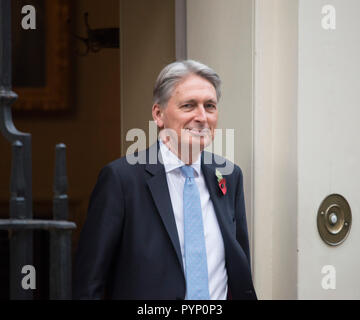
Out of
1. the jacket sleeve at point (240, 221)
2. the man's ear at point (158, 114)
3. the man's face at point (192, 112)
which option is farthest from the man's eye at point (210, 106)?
the jacket sleeve at point (240, 221)

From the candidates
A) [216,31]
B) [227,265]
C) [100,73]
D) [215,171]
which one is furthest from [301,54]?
[100,73]

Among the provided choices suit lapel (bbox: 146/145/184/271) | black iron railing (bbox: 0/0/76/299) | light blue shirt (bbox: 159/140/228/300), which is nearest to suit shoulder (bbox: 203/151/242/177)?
light blue shirt (bbox: 159/140/228/300)

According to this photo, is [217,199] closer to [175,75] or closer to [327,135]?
[175,75]

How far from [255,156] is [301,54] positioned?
1.61ft

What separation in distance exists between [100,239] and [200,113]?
0.54 meters

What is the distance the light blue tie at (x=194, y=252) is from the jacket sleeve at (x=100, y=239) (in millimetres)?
231

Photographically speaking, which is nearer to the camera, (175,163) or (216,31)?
(175,163)

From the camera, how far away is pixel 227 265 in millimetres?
2252

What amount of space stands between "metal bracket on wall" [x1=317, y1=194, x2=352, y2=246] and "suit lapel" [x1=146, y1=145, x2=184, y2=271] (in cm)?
93

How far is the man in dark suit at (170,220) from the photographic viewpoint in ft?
6.87

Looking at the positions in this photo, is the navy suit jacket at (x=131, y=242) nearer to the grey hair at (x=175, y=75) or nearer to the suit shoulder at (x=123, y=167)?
the suit shoulder at (x=123, y=167)

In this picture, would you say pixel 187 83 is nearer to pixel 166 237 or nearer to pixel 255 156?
pixel 166 237

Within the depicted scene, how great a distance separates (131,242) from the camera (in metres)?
2.10
